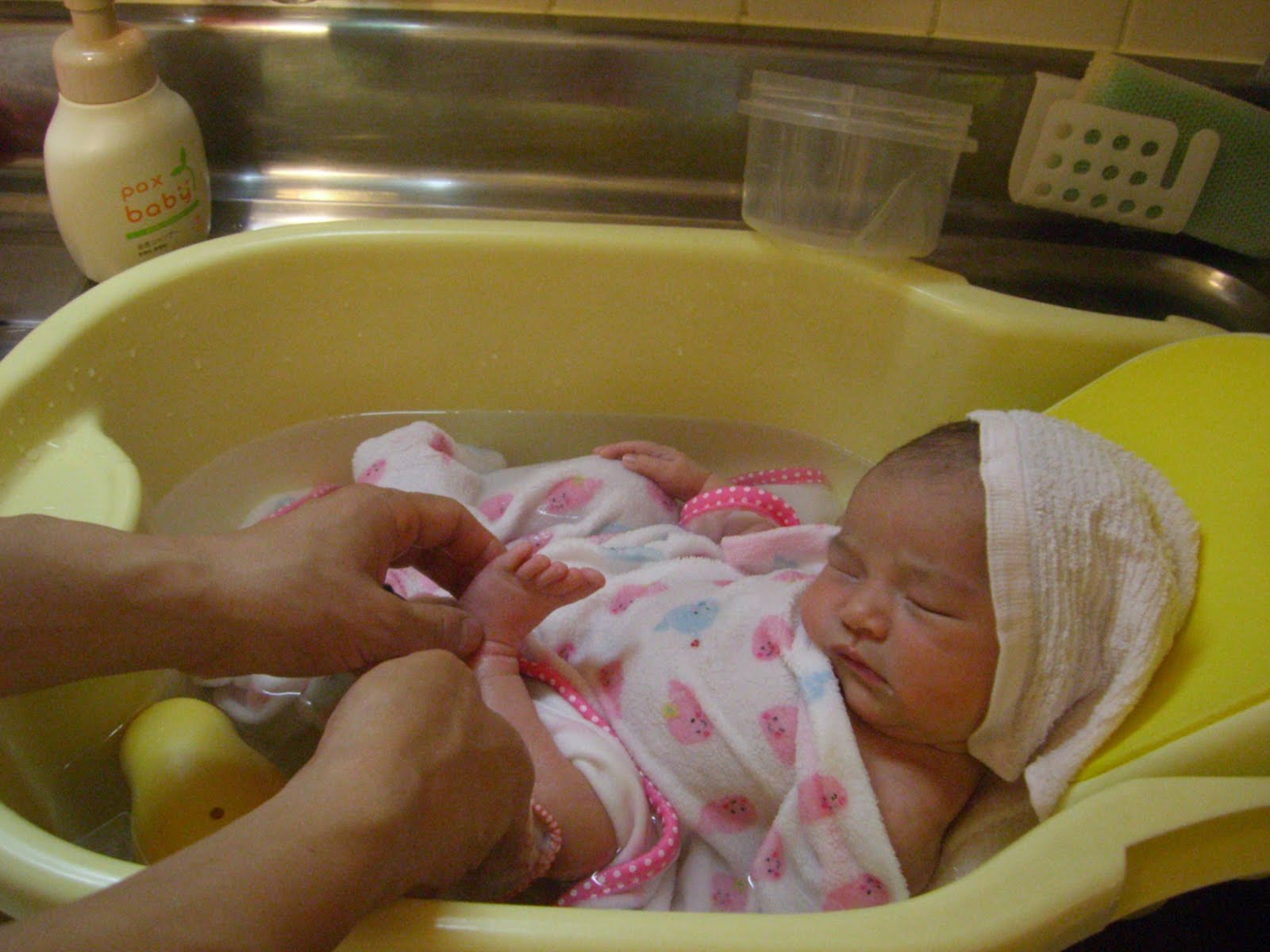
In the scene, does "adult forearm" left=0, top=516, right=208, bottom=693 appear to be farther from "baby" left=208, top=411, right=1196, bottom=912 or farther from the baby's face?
the baby's face

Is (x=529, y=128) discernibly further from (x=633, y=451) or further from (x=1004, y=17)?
(x=1004, y=17)

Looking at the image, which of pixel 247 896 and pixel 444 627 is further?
pixel 444 627

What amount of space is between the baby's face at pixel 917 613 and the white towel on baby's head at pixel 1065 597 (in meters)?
0.02

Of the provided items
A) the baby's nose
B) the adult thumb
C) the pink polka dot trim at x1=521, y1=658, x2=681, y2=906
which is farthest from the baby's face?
the adult thumb

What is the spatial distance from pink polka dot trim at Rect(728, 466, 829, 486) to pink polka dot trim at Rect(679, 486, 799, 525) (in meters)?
0.06

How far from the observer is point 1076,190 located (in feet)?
3.22

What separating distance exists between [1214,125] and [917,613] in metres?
0.59

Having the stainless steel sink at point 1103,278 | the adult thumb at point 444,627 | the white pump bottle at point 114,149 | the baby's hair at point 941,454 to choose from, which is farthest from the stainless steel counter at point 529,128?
the adult thumb at point 444,627

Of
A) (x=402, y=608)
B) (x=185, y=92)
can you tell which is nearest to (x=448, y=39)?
(x=185, y=92)

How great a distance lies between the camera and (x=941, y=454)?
0.70m

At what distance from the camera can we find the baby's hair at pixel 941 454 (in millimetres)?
681

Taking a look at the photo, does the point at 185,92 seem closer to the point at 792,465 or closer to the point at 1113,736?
the point at 792,465

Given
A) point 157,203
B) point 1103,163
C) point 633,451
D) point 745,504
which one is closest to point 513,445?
point 633,451

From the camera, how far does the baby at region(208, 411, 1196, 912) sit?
641 mm
